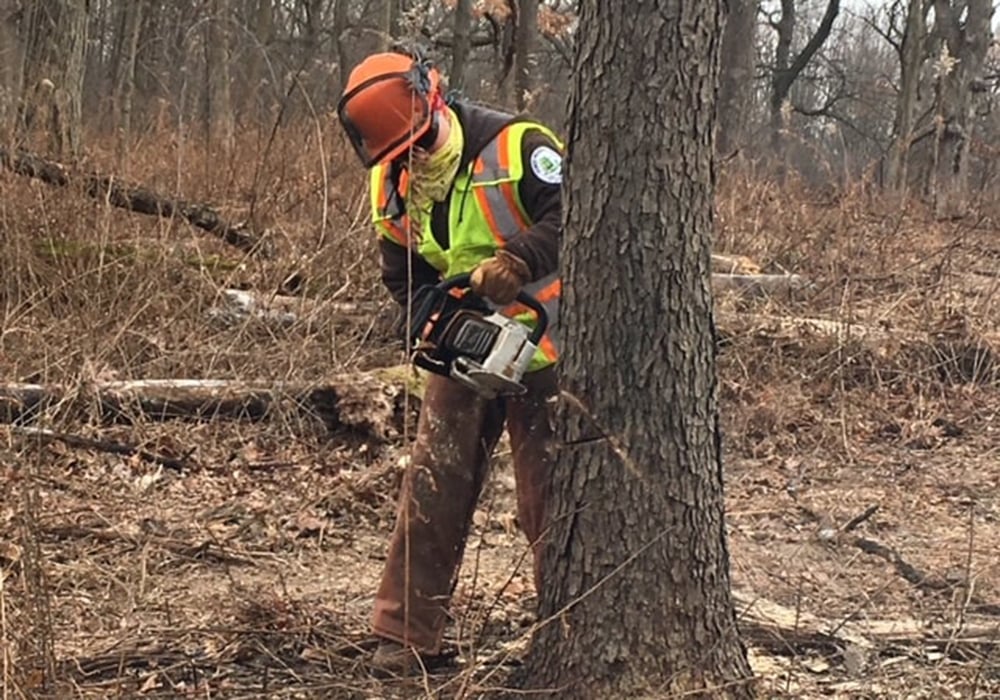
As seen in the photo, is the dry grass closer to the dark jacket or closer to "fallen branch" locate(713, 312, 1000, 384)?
"fallen branch" locate(713, 312, 1000, 384)

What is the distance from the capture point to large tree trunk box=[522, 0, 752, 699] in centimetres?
254

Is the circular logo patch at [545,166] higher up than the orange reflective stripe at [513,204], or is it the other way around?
the circular logo patch at [545,166]

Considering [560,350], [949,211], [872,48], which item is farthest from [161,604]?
[872,48]

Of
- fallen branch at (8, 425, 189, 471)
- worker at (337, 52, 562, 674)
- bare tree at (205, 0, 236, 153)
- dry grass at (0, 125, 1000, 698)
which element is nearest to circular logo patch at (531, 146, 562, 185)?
worker at (337, 52, 562, 674)

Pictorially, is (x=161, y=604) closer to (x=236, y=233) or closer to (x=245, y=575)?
(x=245, y=575)

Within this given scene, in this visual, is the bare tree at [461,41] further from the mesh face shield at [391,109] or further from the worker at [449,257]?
the mesh face shield at [391,109]

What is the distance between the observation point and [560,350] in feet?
9.08

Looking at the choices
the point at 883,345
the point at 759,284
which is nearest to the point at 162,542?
the point at 883,345

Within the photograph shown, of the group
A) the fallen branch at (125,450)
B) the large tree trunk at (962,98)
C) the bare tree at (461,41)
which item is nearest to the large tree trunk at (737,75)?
the large tree trunk at (962,98)

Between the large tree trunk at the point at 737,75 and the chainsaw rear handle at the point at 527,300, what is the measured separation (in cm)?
919

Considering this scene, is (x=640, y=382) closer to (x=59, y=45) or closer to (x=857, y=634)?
(x=857, y=634)

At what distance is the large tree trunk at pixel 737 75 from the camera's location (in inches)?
467

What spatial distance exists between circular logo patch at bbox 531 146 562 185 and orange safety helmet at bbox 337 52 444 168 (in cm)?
28

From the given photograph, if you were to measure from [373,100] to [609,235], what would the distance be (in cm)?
80
